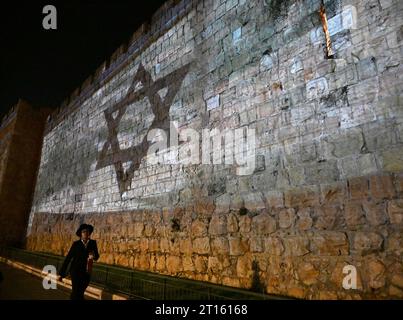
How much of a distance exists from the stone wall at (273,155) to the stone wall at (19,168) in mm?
8222

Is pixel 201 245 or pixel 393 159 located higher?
pixel 393 159

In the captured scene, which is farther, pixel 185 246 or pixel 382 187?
pixel 185 246

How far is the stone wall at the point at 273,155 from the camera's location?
300cm

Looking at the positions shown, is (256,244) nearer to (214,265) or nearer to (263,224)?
(263,224)

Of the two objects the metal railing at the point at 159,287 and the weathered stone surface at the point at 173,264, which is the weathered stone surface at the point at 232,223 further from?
the weathered stone surface at the point at 173,264

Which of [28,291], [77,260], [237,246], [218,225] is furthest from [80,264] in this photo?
[28,291]

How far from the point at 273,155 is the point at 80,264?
2.73 m

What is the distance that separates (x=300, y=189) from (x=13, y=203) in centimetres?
1325

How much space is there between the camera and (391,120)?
117 inches

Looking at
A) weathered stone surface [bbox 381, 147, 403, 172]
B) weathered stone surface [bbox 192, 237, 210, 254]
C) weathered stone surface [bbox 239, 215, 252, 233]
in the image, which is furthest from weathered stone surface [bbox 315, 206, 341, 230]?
weathered stone surface [bbox 192, 237, 210, 254]

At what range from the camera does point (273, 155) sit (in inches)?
151

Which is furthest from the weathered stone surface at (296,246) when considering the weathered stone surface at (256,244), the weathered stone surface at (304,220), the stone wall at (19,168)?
the stone wall at (19,168)

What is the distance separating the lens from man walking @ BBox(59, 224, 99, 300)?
3566 millimetres
